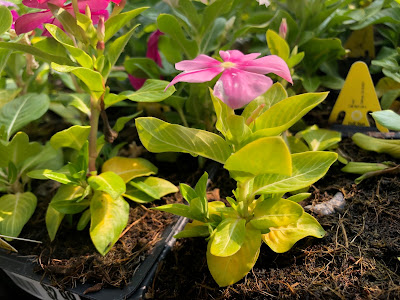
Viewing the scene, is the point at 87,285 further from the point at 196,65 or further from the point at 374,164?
the point at 374,164

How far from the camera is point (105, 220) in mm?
889

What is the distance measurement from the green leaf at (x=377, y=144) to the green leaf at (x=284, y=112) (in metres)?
0.46

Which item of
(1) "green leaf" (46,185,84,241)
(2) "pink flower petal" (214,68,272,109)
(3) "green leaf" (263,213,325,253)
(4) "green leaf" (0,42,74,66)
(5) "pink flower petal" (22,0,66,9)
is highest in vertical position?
(5) "pink flower petal" (22,0,66,9)

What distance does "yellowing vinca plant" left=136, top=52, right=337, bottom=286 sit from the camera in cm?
68

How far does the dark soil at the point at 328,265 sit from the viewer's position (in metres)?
0.73

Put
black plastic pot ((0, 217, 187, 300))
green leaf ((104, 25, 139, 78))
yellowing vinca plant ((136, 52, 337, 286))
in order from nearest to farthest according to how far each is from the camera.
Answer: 1. yellowing vinca plant ((136, 52, 337, 286))
2. black plastic pot ((0, 217, 187, 300))
3. green leaf ((104, 25, 139, 78))

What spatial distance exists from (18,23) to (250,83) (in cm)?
61

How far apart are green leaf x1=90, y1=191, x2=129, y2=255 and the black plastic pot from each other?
3.4 inches

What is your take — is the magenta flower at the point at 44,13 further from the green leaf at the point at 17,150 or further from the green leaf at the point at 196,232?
the green leaf at the point at 196,232

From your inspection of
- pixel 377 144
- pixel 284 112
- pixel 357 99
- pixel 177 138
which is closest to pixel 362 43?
pixel 357 99

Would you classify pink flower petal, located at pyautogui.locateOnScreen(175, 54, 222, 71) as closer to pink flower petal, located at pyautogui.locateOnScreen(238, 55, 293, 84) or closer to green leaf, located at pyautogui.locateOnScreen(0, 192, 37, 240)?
pink flower petal, located at pyautogui.locateOnScreen(238, 55, 293, 84)

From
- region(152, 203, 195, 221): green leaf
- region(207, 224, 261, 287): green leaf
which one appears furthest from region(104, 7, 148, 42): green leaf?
region(207, 224, 261, 287): green leaf

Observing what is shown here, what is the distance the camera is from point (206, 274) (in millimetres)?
815

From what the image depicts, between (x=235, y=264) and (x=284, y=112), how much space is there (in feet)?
1.02
